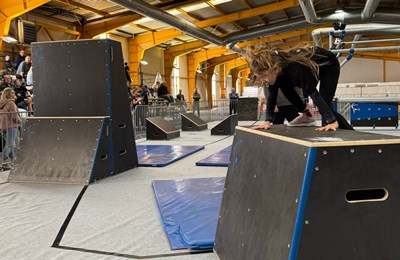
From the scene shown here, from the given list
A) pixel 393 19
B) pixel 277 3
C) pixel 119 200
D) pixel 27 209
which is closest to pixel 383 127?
pixel 393 19

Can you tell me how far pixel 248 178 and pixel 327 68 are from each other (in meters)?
1.58

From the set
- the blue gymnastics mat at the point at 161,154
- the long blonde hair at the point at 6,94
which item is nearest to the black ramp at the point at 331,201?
the blue gymnastics mat at the point at 161,154

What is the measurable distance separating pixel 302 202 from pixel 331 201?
0.13 metres

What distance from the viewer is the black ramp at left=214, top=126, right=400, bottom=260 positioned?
146cm

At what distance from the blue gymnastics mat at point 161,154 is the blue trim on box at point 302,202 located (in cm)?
414

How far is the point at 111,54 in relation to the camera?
488cm

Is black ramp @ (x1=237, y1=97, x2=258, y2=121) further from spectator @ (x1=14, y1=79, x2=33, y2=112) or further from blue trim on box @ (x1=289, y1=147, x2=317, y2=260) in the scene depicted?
blue trim on box @ (x1=289, y1=147, x2=317, y2=260)

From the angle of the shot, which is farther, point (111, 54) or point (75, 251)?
point (111, 54)

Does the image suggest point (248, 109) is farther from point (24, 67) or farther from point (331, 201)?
point (331, 201)

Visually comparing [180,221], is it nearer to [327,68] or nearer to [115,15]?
[327,68]

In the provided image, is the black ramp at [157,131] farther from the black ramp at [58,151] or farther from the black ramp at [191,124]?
the black ramp at [58,151]

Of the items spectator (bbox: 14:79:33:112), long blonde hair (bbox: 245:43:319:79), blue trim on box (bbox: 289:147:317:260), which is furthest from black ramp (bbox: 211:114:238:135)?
blue trim on box (bbox: 289:147:317:260)

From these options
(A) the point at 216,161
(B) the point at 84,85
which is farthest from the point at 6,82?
(A) the point at 216,161

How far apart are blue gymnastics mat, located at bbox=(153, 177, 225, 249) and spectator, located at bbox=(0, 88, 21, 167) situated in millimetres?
2997
